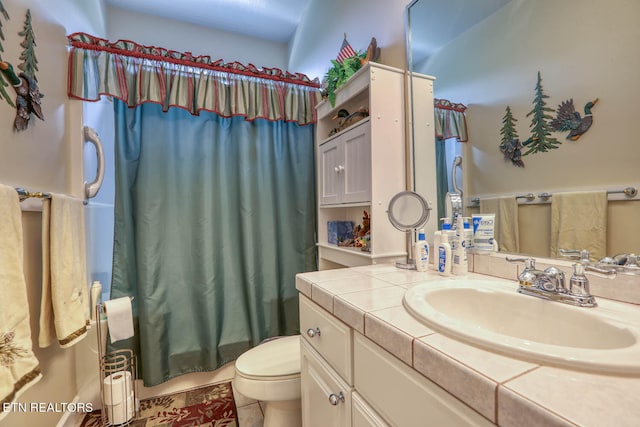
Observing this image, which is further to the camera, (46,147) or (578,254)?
(46,147)

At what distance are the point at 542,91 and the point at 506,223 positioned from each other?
1.39 feet

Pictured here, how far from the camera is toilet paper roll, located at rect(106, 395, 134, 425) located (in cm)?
143

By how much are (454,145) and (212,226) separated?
1.53 meters

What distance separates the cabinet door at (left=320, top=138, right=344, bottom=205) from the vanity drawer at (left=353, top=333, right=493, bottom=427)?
1.02 metres

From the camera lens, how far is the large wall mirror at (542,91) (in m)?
0.68

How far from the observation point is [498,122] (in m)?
0.98

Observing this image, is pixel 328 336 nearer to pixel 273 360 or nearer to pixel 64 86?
pixel 273 360

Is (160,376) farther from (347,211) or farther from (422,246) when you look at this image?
(422,246)

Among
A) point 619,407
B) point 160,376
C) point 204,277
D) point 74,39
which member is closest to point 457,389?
point 619,407

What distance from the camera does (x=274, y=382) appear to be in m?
1.18

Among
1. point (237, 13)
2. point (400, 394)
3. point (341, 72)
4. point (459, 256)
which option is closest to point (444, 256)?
point (459, 256)

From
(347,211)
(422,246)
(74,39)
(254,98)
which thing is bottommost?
(422,246)

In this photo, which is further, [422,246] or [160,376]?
[160,376]

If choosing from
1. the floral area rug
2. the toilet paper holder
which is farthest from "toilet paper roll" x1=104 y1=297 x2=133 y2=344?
the floral area rug
